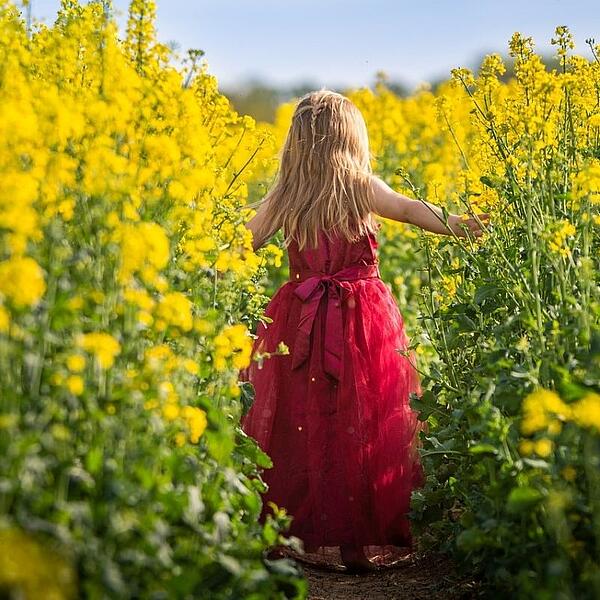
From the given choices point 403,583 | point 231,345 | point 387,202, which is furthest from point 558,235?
point 403,583

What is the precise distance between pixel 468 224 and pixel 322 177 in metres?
0.62

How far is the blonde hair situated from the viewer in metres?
4.23

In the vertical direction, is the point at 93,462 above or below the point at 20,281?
below

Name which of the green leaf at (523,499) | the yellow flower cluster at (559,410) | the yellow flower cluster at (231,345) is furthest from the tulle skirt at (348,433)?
the yellow flower cluster at (559,410)

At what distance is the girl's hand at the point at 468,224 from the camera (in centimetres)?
383

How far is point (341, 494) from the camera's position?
4.07 m

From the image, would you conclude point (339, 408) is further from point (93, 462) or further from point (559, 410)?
point (93, 462)

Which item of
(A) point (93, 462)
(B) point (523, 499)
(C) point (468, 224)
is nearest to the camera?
(A) point (93, 462)

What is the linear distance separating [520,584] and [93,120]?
1.51m

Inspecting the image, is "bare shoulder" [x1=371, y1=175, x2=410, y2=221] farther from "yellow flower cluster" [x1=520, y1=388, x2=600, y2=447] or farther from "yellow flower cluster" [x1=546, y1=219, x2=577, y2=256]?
"yellow flower cluster" [x1=520, y1=388, x2=600, y2=447]

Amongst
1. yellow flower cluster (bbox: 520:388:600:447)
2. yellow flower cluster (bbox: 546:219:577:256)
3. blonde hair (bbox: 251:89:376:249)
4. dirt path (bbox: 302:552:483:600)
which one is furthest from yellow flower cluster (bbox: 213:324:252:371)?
blonde hair (bbox: 251:89:376:249)

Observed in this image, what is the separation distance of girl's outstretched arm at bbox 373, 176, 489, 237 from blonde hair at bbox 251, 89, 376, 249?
69 mm

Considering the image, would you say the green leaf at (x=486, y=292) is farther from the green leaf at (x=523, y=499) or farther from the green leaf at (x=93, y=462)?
the green leaf at (x=93, y=462)

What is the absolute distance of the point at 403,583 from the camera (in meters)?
3.84
